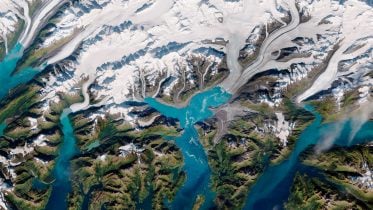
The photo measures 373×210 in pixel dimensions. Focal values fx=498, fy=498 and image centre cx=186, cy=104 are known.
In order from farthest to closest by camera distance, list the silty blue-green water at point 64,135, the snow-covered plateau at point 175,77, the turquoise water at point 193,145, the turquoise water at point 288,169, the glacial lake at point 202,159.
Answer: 1. the silty blue-green water at point 64,135
2. the snow-covered plateau at point 175,77
3. the turquoise water at point 193,145
4. the glacial lake at point 202,159
5. the turquoise water at point 288,169

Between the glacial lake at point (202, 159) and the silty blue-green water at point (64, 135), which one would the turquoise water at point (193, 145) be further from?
the silty blue-green water at point (64, 135)

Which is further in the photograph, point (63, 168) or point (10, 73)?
point (10, 73)

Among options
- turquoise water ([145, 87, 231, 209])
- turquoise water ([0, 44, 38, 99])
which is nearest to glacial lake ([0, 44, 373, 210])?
turquoise water ([145, 87, 231, 209])

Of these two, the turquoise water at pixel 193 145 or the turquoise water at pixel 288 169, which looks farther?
the turquoise water at pixel 193 145

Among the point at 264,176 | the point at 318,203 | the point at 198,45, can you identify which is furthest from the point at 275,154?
the point at 198,45

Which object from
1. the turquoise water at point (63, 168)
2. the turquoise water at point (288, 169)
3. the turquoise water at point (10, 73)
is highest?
the turquoise water at point (10, 73)

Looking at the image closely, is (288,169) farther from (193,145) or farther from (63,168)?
(63,168)

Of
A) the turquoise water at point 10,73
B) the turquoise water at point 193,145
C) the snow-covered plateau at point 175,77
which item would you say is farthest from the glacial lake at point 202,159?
the turquoise water at point 10,73

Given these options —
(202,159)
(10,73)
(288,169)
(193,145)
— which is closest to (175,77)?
(193,145)
